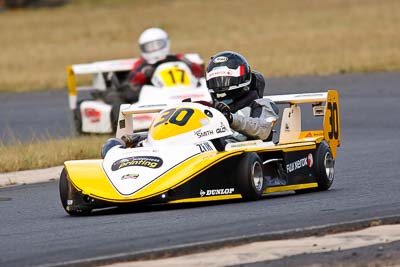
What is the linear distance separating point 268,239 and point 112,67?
1270 cm

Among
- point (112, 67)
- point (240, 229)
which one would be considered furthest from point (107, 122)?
point (240, 229)

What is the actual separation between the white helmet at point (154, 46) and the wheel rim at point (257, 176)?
10.5m

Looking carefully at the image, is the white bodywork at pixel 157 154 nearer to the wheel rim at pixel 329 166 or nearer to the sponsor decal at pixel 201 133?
the sponsor decal at pixel 201 133

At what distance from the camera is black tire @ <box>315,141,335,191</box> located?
10930 millimetres

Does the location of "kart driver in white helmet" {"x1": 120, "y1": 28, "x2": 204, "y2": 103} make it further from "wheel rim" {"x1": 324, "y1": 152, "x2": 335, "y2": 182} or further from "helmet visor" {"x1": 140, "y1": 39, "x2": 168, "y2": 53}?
"wheel rim" {"x1": 324, "y1": 152, "x2": 335, "y2": 182}

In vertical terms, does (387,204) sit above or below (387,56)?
above

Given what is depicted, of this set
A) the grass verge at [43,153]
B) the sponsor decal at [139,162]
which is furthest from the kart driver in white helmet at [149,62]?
the sponsor decal at [139,162]

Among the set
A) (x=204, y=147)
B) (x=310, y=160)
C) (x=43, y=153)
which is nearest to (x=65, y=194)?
(x=204, y=147)

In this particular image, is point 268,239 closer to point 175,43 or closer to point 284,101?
point 284,101

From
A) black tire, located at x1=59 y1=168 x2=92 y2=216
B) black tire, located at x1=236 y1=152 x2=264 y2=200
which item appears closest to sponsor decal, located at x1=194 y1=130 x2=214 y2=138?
black tire, located at x1=236 y1=152 x2=264 y2=200

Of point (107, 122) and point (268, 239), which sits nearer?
point (268, 239)

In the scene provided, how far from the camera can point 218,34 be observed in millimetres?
38906

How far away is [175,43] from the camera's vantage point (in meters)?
37.4

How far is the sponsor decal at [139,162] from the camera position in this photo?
9570 mm
